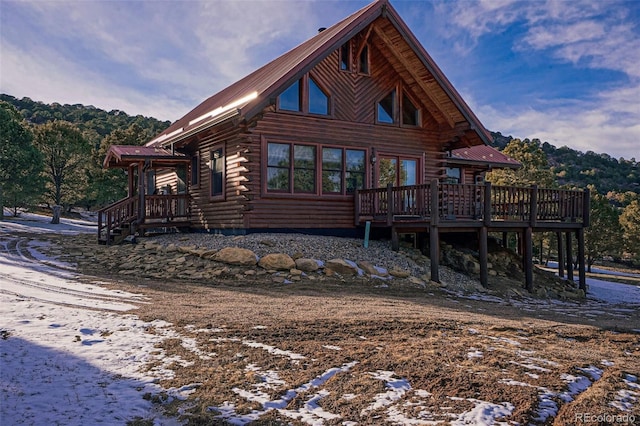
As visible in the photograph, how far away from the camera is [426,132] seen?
18.4 m

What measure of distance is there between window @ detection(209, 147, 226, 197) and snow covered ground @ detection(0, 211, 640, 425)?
9153 millimetres

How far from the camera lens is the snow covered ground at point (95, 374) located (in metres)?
3.94

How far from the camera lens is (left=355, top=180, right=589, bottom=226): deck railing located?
44.7 feet

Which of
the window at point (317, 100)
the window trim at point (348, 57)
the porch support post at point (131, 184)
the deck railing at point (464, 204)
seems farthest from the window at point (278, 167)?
the porch support post at point (131, 184)

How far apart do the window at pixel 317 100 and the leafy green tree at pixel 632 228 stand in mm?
32630

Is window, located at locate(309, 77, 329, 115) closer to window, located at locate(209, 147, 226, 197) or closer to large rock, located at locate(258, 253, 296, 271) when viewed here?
window, located at locate(209, 147, 226, 197)

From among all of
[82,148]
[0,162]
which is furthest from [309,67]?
[82,148]

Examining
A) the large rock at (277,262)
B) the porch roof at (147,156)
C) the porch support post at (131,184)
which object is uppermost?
the porch roof at (147,156)

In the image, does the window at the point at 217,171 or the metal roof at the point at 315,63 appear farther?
the window at the point at 217,171

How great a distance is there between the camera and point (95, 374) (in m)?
4.73

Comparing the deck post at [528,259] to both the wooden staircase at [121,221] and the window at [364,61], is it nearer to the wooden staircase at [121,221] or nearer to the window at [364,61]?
the window at [364,61]

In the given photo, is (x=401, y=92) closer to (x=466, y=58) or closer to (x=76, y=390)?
(x=466, y=58)

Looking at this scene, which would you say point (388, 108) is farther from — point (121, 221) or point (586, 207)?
point (121, 221)

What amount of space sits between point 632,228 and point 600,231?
534 cm
